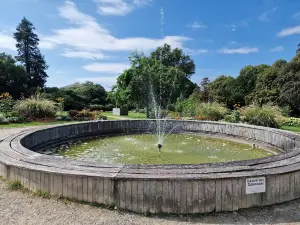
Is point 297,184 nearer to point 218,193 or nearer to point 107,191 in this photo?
point 218,193

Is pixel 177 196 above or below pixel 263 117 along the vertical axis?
below

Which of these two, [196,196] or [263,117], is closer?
[196,196]

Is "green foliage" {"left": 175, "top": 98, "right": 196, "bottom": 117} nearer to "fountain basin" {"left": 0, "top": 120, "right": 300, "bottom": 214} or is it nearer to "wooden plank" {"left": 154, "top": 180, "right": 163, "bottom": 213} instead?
"fountain basin" {"left": 0, "top": 120, "right": 300, "bottom": 214}

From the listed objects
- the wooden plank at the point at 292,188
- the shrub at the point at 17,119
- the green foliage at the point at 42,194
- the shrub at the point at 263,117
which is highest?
the shrub at the point at 263,117

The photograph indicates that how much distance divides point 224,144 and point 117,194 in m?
5.37

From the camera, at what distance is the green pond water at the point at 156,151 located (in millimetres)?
5652

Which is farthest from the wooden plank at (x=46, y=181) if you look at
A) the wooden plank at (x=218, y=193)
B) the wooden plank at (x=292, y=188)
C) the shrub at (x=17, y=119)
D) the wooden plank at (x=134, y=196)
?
the shrub at (x=17, y=119)

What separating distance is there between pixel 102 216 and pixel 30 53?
32.4 metres

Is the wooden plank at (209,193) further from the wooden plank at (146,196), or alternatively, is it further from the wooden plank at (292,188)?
the wooden plank at (292,188)

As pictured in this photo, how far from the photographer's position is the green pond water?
5.65 m

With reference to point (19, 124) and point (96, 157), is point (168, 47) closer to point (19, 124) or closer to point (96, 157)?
point (19, 124)

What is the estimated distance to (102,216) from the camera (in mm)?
2963

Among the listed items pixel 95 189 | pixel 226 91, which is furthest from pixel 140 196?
pixel 226 91

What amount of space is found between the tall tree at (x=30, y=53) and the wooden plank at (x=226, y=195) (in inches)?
1181
